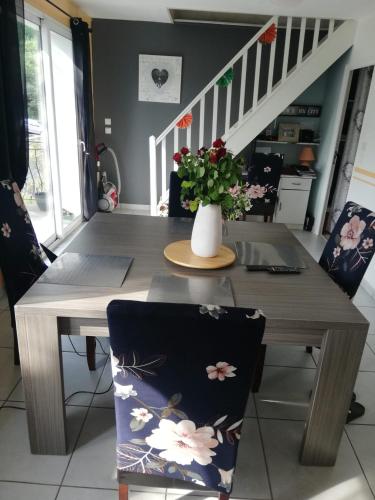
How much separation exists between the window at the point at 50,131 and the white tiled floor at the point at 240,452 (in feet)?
6.90

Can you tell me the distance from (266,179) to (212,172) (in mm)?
A: 2276

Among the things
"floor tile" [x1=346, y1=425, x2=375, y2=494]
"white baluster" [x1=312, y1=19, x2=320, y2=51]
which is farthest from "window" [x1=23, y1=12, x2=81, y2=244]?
"floor tile" [x1=346, y1=425, x2=375, y2=494]

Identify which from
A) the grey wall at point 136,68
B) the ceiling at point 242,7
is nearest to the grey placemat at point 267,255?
the ceiling at point 242,7

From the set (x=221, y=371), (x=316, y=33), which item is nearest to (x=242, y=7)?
(x=316, y=33)

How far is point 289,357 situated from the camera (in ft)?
7.57

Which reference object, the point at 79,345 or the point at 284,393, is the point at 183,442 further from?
the point at 79,345

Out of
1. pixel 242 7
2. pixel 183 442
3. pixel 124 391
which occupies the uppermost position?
pixel 242 7

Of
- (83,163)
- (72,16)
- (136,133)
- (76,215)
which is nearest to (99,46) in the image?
(72,16)

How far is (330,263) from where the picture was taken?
2045 millimetres

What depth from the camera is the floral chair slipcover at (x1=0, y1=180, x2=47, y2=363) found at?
1.71m

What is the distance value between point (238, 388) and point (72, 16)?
14.4 ft

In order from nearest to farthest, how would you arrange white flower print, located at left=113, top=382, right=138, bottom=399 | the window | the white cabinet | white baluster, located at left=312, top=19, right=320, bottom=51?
white flower print, located at left=113, top=382, right=138, bottom=399, the window, white baluster, located at left=312, top=19, right=320, bottom=51, the white cabinet

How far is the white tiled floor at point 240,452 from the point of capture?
1.45 m

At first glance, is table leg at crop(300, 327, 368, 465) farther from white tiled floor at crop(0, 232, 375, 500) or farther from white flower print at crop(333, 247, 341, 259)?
white flower print at crop(333, 247, 341, 259)
